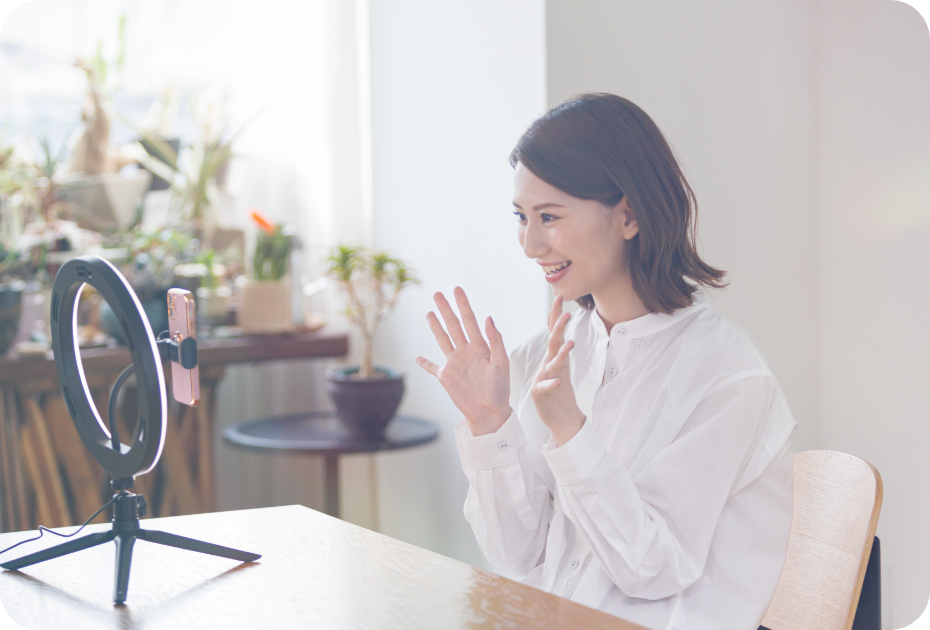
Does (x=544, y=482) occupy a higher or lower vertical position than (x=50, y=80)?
lower

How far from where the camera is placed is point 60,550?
34.8 inches

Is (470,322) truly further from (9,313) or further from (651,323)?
(9,313)

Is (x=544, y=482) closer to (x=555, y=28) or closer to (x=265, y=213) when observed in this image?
(x=555, y=28)

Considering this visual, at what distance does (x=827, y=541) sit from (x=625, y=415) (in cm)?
38

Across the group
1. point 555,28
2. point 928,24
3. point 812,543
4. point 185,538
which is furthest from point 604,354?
point 928,24

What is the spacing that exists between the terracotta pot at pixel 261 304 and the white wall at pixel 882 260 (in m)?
1.34

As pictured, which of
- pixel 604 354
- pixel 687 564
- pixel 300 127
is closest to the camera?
pixel 687 564

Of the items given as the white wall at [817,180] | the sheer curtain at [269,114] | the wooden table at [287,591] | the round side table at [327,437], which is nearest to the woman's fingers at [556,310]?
the wooden table at [287,591]

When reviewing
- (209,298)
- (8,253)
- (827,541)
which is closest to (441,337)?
(827,541)

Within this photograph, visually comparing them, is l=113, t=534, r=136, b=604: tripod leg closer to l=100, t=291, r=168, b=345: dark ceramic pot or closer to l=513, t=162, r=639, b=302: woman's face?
l=513, t=162, r=639, b=302: woman's face

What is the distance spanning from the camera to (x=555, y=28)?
5.18ft

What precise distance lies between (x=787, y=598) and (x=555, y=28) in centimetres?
107

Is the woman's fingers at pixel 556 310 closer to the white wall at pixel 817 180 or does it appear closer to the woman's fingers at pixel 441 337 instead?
the woman's fingers at pixel 441 337

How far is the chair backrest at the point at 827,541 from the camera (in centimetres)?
115
